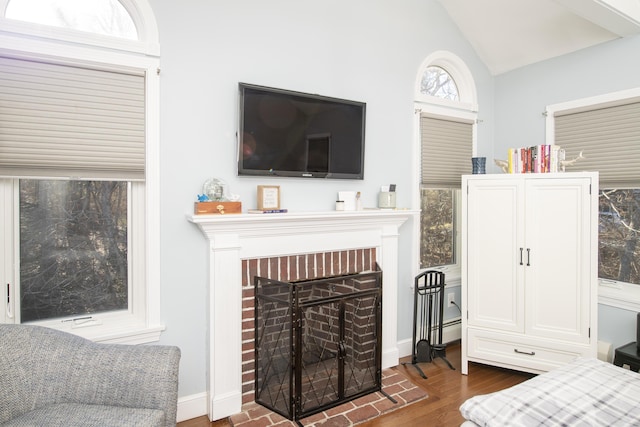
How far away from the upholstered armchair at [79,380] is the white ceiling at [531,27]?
3288 millimetres

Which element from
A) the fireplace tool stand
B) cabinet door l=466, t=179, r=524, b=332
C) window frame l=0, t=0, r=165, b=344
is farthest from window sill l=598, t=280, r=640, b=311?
window frame l=0, t=0, r=165, b=344

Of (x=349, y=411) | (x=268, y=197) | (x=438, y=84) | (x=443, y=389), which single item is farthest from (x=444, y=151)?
(x=349, y=411)

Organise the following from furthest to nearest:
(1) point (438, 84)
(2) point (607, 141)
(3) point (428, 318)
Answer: (1) point (438, 84)
(3) point (428, 318)
(2) point (607, 141)

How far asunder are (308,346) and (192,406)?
2.67 ft

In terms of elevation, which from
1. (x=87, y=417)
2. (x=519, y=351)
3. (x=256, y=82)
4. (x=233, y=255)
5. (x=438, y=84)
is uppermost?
(x=438, y=84)

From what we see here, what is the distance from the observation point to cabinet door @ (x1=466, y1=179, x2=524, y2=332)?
9.53ft

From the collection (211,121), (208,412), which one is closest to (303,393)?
(208,412)

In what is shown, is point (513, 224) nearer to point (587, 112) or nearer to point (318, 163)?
point (587, 112)

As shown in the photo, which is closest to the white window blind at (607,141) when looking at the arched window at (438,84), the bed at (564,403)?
the arched window at (438,84)

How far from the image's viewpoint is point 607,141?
3.08 m

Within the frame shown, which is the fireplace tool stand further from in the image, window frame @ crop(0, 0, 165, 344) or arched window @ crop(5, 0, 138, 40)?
arched window @ crop(5, 0, 138, 40)

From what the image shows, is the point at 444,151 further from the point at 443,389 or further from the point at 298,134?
the point at 443,389

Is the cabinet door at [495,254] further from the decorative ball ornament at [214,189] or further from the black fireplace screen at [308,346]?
the decorative ball ornament at [214,189]

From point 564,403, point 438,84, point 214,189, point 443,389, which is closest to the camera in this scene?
point 564,403
